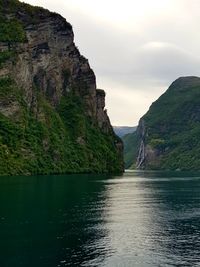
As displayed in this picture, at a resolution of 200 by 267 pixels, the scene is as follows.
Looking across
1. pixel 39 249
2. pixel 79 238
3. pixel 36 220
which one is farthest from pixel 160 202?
pixel 39 249

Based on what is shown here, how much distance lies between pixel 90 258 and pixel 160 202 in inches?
2564

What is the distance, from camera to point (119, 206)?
4343 inches

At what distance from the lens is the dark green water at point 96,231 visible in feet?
189

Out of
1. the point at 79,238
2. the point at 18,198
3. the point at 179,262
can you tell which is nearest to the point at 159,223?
the point at 79,238

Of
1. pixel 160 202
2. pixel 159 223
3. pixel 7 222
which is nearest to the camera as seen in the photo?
pixel 7 222

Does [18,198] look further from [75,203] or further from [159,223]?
[159,223]

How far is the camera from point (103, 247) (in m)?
64.0

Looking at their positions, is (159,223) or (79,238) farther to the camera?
(159,223)

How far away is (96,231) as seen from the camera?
75.7 meters

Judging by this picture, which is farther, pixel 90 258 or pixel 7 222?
pixel 7 222

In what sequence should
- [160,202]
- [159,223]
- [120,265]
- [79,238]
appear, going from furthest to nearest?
[160,202]
[159,223]
[79,238]
[120,265]

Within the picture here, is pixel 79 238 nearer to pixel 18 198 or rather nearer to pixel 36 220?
pixel 36 220

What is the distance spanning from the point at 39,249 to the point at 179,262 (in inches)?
680

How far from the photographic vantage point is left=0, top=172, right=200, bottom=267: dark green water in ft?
189
